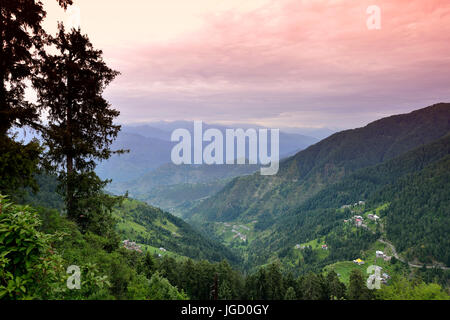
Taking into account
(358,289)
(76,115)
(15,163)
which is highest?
(76,115)

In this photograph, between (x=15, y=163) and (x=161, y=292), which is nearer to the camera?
(x=15, y=163)

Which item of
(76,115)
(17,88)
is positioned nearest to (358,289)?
(76,115)

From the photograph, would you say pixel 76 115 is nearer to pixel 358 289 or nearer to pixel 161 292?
pixel 161 292

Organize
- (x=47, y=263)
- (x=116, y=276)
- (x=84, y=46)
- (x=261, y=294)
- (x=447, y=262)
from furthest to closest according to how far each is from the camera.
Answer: (x=447, y=262), (x=261, y=294), (x=84, y=46), (x=116, y=276), (x=47, y=263)

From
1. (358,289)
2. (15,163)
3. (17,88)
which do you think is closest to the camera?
(15,163)

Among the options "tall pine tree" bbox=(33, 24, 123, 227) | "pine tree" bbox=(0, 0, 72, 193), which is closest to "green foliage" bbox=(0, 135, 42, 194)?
"pine tree" bbox=(0, 0, 72, 193)

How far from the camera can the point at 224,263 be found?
2963 inches

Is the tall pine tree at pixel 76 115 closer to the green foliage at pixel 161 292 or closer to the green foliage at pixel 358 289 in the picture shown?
the green foliage at pixel 161 292

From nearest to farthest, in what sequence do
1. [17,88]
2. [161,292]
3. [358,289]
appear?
1. [17,88]
2. [161,292]
3. [358,289]

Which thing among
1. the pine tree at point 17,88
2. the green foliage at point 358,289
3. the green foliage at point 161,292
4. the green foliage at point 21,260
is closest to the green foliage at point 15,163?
the pine tree at point 17,88

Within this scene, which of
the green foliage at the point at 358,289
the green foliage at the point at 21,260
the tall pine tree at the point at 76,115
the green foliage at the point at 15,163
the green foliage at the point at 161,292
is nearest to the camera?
the green foliage at the point at 21,260
